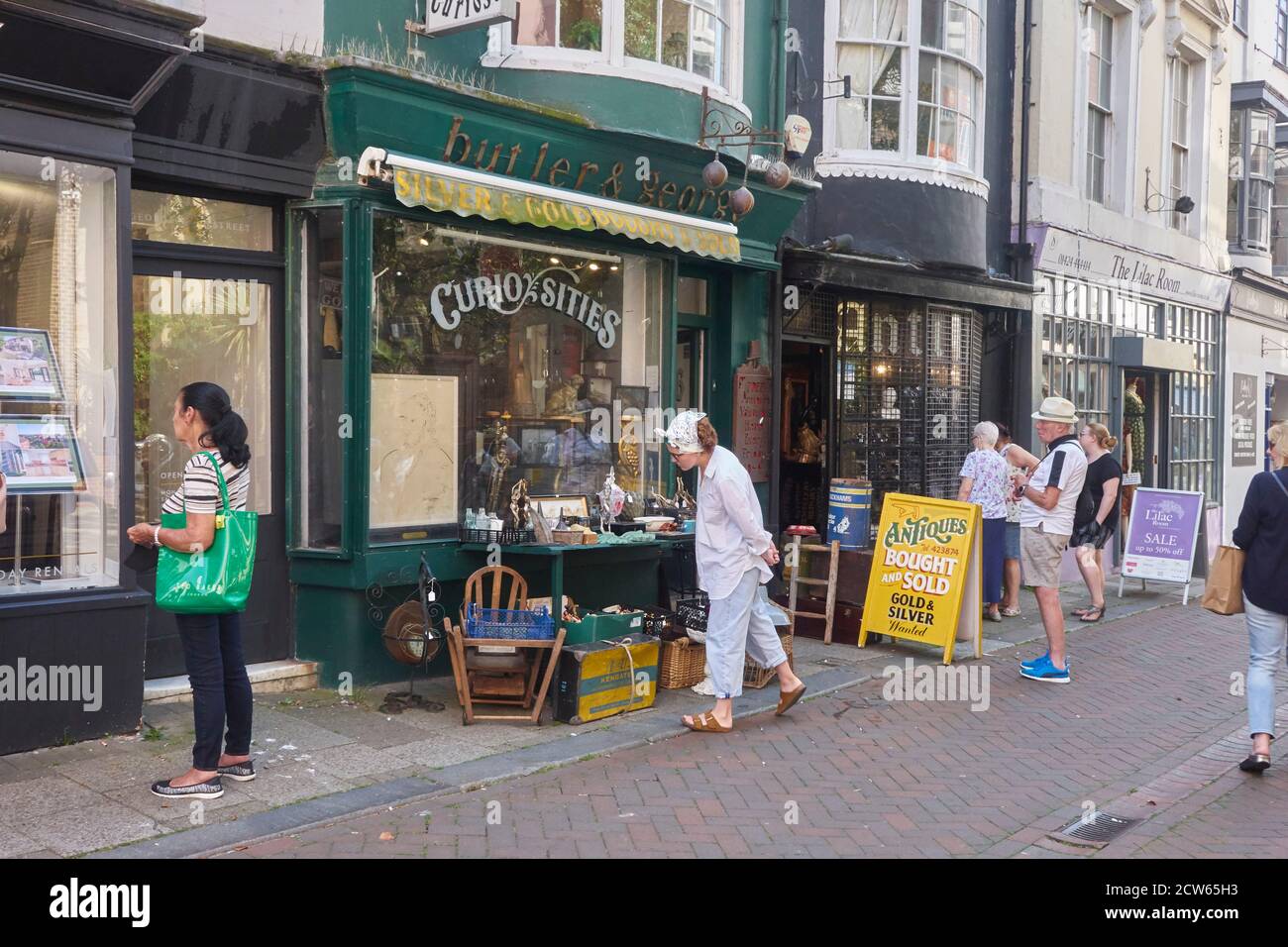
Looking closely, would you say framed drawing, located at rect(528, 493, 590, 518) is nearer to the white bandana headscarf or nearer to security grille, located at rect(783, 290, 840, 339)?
the white bandana headscarf

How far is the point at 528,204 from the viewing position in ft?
27.0

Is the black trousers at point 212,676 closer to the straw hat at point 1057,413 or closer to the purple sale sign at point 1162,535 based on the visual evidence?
the straw hat at point 1057,413

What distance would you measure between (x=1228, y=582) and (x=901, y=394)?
20.7 feet

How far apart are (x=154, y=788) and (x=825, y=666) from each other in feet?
16.6

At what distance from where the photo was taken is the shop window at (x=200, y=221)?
23.8ft

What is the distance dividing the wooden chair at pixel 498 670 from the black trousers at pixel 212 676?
1470 millimetres

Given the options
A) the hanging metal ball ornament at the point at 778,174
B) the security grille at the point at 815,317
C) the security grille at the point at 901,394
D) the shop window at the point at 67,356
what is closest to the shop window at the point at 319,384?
the shop window at the point at 67,356

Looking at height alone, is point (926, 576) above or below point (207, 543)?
below

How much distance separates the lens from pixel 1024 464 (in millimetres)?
11711

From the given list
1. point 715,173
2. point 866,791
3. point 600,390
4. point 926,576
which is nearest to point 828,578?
point 926,576

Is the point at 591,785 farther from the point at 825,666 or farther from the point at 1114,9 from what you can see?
the point at 1114,9

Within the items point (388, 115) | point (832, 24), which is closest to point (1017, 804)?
point (388, 115)

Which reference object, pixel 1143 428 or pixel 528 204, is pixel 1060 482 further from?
pixel 1143 428

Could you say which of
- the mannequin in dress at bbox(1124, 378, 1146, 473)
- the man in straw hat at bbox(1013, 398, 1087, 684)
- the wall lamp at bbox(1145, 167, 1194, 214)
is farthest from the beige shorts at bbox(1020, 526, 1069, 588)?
the wall lamp at bbox(1145, 167, 1194, 214)
